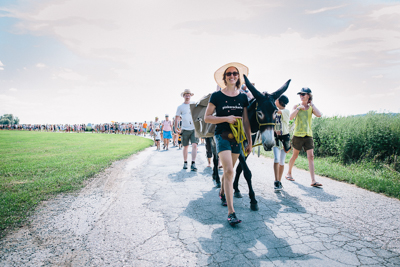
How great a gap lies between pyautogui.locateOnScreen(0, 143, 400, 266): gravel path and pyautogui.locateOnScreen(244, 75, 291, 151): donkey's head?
1.28 metres

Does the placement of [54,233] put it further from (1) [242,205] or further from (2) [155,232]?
(1) [242,205]

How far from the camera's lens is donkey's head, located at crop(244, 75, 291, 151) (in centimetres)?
337

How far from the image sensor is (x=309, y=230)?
10.1ft

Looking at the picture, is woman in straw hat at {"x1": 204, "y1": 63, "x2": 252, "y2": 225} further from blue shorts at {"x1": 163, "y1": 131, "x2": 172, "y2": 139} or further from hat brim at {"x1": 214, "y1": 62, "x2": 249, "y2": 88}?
blue shorts at {"x1": 163, "y1": 131, "x2": 172, "y2": 139}

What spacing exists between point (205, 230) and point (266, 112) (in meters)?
2.03

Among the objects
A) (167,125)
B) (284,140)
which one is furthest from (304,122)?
(167,125)

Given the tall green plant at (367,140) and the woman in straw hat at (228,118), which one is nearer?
the woman in straw hat at (228,118)

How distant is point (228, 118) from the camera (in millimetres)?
3195

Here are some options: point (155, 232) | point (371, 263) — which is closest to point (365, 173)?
point (371, 263)

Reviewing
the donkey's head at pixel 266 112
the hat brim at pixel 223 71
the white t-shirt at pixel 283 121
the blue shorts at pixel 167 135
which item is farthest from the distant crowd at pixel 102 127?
the donkey's head at pixel 266 112

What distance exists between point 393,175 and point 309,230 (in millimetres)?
4950

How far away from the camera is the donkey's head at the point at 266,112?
337cm

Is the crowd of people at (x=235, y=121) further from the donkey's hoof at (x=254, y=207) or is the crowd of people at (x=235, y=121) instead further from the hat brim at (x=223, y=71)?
the donkey's hoof at (x=254, y=207)

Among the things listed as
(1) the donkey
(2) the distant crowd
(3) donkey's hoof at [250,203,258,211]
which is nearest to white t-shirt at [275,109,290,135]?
(1) the donkey
